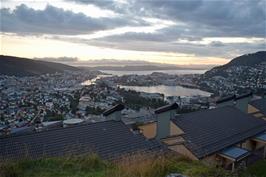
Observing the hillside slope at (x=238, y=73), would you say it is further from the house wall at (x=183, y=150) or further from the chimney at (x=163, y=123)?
the house wall at (x=183, y=150)

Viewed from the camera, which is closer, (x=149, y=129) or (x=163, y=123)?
(x=163, y=123)

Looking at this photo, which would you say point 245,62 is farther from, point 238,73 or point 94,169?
point 94,169

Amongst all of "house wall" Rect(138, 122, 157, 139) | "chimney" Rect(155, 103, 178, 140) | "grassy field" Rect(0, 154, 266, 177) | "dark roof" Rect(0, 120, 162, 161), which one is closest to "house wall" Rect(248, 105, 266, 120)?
"house wall" Rect(138, 122, 157, 139)

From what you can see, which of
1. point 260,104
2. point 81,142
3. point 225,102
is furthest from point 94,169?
point 260,104

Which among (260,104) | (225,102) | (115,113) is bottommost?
(260,104)

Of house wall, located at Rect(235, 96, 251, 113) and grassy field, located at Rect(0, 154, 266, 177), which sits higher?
grassy field, located at Rect(0, 154, 266, 177)

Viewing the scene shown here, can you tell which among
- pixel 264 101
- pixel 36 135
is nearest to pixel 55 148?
pixel 36 135

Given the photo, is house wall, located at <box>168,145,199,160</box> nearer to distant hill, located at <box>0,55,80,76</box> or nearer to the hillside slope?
the hillside slope

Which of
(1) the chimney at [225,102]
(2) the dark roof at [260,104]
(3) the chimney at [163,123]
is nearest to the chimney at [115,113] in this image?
(3) the chimney at [163,123]
